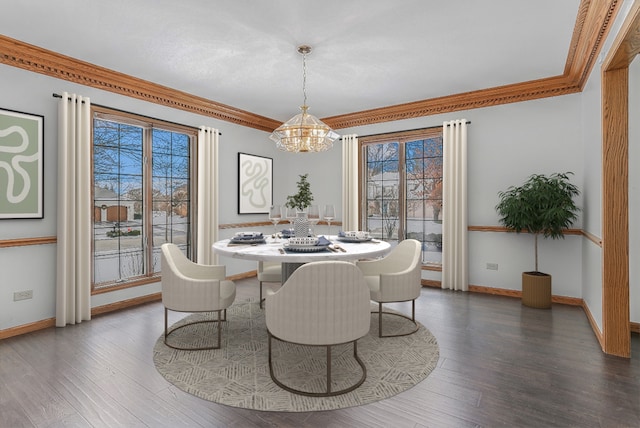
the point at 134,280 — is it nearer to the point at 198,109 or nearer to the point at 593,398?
the point at 198,109

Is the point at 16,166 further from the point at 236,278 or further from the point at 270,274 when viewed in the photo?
the point at 236,278

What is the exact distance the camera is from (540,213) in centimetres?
392

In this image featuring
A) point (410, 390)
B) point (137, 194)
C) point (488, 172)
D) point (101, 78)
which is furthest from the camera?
point (488, 172)

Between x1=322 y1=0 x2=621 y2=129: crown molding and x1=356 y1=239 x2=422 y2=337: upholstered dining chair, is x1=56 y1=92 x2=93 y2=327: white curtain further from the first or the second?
x1=322 y1=0 x2=621 y2=129: crown molding


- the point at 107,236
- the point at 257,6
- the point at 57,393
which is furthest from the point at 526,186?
the point at 107,236

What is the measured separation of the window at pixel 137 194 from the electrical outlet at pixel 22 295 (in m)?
0.60

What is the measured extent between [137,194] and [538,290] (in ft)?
16.3


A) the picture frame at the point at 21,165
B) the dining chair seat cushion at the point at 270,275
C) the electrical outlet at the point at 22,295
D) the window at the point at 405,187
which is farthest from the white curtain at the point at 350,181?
the electrical outlet at the point at 22,295

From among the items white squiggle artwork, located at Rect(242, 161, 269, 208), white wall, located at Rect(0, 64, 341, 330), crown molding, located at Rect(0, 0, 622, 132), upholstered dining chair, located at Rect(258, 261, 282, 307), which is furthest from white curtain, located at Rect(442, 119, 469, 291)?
white wall, located at Rect(0, 64, 341, 330)

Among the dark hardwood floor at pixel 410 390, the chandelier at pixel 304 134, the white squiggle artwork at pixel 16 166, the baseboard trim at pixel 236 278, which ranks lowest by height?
the dark hardwood floor at pixel 410 390

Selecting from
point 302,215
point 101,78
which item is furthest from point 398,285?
point 101,78

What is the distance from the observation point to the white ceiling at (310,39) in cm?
261

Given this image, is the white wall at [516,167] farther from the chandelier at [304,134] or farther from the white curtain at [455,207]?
the chandelier at [304,134]

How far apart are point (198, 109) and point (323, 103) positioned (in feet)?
5.88
